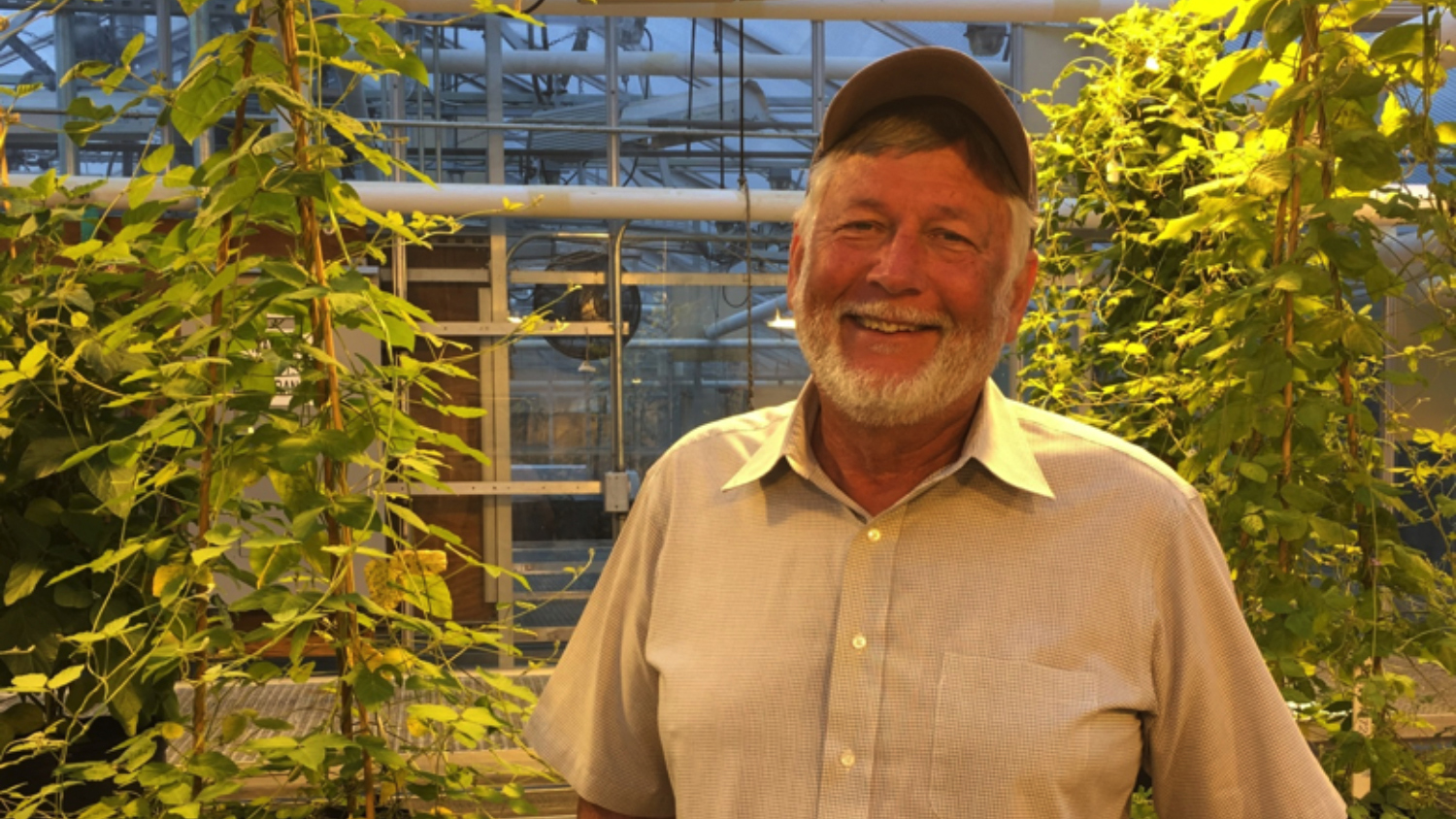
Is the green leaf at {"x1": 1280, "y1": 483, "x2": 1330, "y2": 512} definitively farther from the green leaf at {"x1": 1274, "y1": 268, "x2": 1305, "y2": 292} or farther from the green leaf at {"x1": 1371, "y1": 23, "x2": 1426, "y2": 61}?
the green leaf at {"x1": 1371, "y1": 23, "x2": 1426, "y2": 61}

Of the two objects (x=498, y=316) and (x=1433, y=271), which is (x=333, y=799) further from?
(x=498, y=316)

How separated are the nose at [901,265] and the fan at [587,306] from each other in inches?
151

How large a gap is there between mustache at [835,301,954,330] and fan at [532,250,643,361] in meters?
3.82

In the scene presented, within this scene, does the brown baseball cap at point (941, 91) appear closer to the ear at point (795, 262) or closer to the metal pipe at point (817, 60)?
the ear at point (795, 262)

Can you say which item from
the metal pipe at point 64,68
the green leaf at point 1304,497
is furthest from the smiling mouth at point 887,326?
the metal pipe at point 64,68

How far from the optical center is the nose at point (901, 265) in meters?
1.25

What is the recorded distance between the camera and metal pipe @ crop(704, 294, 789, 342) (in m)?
5.12

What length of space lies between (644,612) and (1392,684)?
3.57 ft

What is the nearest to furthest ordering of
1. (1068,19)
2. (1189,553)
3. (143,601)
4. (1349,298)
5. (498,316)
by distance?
1. (1189,553)
2. (143,601)
3. (1349,298)
4. (1068,19)
5. (498,316)

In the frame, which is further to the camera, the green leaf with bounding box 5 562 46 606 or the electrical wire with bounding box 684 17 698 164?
the electrical wire with bounding box 684 17 698 164

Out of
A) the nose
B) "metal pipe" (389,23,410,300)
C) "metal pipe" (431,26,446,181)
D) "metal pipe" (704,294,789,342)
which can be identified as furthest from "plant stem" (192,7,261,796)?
"metal pipe" (431,26,446,181)

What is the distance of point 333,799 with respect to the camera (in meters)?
1.57

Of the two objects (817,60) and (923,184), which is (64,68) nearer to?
(817,60)

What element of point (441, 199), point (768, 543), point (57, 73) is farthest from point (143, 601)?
point (57, 73)
